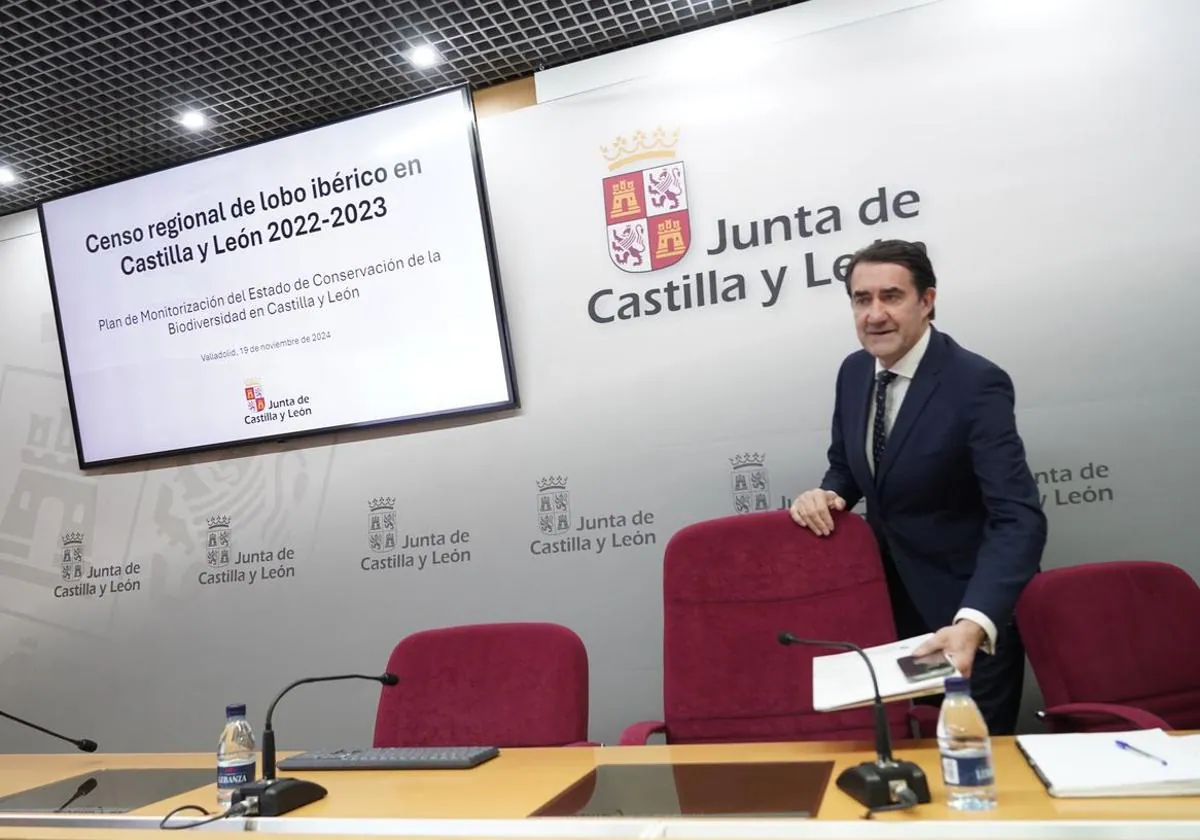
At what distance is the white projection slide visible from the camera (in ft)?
10.9

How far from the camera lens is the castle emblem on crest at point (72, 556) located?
3.92 meters

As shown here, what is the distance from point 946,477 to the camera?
7.15 ft

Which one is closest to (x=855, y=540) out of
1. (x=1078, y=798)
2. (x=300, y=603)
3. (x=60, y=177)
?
(x=1078, y=798)

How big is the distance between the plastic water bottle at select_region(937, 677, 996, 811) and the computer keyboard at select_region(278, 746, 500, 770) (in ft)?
2.89

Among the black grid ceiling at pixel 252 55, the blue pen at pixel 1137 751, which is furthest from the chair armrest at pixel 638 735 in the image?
the black grid ceiling at pixel 252 55

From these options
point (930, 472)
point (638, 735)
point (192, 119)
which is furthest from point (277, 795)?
point (192, 119)

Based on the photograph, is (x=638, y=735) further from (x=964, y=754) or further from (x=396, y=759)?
(x=964, y=754)

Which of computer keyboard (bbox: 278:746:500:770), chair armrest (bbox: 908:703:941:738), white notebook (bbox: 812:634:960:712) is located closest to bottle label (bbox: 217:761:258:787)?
computer keyboard (bbox: 278:746:500:770)

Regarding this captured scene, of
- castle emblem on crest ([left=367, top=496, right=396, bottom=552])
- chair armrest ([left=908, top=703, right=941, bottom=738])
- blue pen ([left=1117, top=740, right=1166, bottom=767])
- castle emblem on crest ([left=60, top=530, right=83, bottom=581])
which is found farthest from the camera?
castle emblem on crest ([left=60, top=530, right=83, bottom=581])

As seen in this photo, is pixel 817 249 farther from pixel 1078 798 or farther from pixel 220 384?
pixel 220 384

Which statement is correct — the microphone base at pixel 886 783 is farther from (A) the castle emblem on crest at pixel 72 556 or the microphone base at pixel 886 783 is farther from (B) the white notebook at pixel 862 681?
(A) the castle emblem on crest at pixel 72 556

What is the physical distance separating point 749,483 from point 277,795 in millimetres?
1869

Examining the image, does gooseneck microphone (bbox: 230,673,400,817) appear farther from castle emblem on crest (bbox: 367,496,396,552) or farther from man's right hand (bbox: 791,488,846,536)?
castle emblem on crest (bbox: 367,496,396,552)

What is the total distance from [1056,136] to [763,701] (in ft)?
6.29
